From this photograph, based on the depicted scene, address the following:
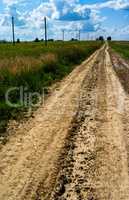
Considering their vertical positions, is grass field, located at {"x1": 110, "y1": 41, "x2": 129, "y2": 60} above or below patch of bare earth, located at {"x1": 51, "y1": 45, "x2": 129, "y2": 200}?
above

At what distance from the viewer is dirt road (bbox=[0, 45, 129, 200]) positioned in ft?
19.5

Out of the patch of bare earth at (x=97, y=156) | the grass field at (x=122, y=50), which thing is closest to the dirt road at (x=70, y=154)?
the patch of bare earth at (x=97, y=156)

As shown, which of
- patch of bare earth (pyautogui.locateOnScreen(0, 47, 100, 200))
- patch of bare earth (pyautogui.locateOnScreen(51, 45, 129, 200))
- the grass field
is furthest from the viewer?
the grass field

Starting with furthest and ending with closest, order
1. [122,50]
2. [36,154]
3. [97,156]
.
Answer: [122,50]
[36,154]
[97,156]

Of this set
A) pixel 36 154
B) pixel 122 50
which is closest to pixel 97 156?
pixel 36 154

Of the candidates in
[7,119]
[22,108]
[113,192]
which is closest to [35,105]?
[22,108]

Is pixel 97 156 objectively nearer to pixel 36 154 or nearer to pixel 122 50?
pixel 36 154

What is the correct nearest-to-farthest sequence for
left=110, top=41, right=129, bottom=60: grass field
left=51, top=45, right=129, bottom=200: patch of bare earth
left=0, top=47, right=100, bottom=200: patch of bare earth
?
left=51, top=45, right=129, bottom=200: patch of bare earth
left=0, top=47, right=100, bottom=200: patch of bare earth
left=110, top=41, right=129, bottom=60: grass field

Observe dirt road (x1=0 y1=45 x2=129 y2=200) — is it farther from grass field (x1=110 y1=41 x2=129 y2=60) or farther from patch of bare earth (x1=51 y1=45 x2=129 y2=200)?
grass field (x1=110 y1=41 x2=129 y2=60)

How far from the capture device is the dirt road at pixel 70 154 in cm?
595

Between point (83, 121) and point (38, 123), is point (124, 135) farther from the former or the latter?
point (38, 123)

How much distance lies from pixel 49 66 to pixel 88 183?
1782cm

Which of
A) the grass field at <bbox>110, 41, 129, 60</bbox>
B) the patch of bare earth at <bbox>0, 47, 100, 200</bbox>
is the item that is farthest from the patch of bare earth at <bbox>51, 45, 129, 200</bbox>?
the grass field at <bbox>110, 41, 129, 60</bbox>

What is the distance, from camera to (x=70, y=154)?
753 centimetres
